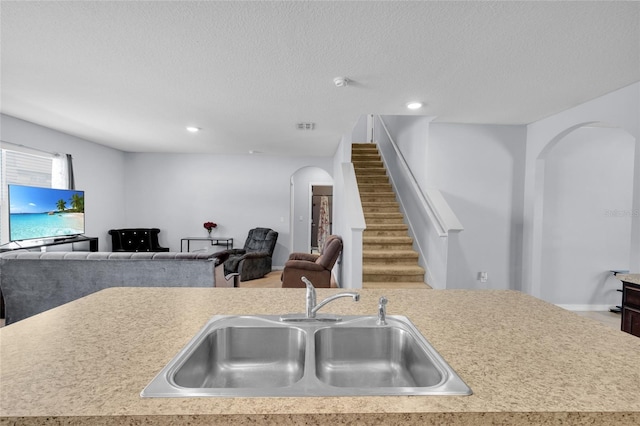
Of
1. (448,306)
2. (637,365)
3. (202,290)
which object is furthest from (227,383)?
(637,365)

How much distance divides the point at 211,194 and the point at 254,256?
2013 millimetres

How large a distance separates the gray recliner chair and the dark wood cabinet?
414 centimetres

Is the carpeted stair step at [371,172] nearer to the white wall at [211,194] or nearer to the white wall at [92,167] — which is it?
the white wall at [211,194]

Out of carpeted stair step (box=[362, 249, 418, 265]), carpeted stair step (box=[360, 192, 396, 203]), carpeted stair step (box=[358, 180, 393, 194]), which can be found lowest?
carpeted stair step (box=[362, 249, 418, 265])

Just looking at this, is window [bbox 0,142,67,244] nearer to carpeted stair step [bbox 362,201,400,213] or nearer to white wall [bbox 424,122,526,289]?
carpeted stair step [bbox 362,201,400,213]

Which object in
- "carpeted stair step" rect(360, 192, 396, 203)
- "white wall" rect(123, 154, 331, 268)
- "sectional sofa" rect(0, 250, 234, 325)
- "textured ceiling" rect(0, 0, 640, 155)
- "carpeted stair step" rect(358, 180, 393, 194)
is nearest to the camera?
"textured ceiling" rect(0, 0, 640, 155)

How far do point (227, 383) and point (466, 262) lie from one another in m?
3.68

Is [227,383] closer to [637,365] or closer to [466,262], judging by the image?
[637,365]

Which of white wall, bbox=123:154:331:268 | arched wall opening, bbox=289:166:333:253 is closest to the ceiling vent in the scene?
white wall, bbox=123:154:331:268

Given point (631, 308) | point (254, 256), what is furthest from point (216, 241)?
point (631, 308)

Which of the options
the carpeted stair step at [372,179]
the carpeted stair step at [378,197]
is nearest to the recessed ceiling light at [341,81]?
the carpeted stair step at [378,197]

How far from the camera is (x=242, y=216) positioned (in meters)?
6.70

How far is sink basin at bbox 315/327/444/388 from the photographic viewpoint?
3.54ft

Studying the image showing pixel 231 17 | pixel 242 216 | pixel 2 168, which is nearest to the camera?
pixel 231 17
